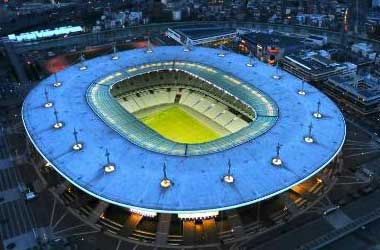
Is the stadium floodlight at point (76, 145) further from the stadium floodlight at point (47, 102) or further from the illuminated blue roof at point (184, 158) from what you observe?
the stadium floodlight at point (47, 102)

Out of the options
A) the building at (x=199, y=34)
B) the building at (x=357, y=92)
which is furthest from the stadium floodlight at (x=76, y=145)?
the building at (x=199, y=34)

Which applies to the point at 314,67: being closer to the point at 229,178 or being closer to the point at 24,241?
the point at 229,178

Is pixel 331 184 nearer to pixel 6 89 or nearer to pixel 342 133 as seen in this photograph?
pixel 342 133

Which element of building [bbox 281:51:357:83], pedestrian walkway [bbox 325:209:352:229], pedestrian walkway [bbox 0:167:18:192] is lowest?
pedestrian walkway [bbox 325:209:352:229]

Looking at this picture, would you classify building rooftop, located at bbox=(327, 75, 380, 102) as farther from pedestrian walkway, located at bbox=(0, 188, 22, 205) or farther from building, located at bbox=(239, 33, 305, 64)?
pedestrian walkway, located at bbox=(0, 188, 22, 205)

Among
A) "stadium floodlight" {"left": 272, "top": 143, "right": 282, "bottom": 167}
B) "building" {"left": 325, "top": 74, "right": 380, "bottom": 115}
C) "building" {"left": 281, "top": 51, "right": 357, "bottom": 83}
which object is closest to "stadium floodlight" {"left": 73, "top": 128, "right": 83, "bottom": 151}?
"stadium floodlight" {"left": 272, "top": 143, "right": 282, "bottom": 167}

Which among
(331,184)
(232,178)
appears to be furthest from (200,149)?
(331,184)
